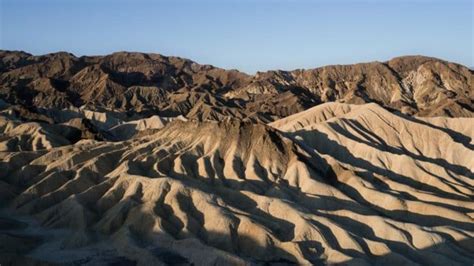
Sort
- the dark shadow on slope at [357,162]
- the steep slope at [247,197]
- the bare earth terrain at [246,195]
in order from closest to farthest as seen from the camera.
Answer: the bare earth terrain at [246,195], the steep slope at [247,197], the dark shadow on slope at [357,162]

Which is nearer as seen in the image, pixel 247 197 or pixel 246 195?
pixel 247 197

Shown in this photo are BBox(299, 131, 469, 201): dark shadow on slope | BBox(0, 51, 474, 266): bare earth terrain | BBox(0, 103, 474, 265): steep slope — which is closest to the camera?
BBox(0, 51, 474, 266): bare earth terrain

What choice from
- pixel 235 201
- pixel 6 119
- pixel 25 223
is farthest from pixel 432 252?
pixel 6 119

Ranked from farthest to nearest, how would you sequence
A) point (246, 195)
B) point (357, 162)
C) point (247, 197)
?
point (357, 162) < point (246, 195) < point (247, 197)

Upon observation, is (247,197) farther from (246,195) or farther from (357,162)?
(357,162)

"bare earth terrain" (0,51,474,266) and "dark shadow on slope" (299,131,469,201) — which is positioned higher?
"bare earth terrain" (0,51,474,266)

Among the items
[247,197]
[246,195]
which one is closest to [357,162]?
[246,195]

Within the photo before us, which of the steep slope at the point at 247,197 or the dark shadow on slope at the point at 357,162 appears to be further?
the dark shadow on slope at the point at 357,162

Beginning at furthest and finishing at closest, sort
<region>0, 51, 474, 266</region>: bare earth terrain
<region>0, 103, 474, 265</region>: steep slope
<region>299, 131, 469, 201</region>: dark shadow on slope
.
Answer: <region>299, 131, 469, 201</region>: dark shadow on slope < <region>0, 103, 474, 265</region>: steep slope < <region>0, 51, 474, 266</region>: bare earth terrain

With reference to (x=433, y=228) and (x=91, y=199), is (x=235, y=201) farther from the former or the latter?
(x=433, y=228)
